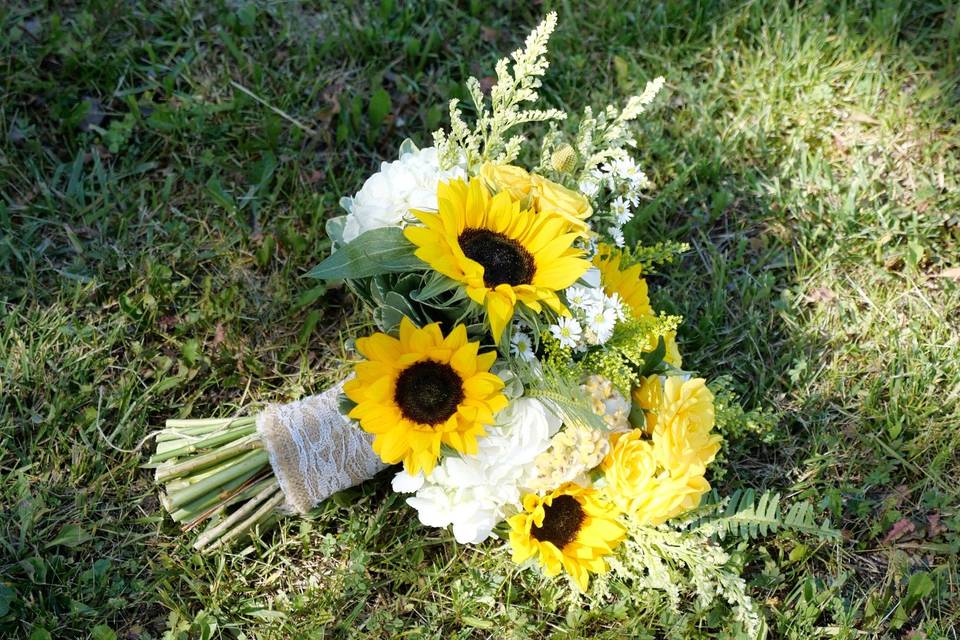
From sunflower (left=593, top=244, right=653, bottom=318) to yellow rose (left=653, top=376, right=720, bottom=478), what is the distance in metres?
0.19

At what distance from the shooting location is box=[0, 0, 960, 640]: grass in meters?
2.23

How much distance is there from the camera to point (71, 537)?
7.25 feet

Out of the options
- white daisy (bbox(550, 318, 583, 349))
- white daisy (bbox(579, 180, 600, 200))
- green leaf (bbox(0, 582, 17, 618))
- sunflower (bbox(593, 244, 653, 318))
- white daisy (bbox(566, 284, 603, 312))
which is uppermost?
white daisy (bbox(579, 180, 600, 200))

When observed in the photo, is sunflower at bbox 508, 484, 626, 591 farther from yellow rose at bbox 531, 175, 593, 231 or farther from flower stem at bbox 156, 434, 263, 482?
flower stem at bbox 156, 434, 263, 482

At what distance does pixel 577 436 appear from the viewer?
191 centimetres

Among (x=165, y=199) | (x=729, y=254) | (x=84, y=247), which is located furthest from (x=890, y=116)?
(x=84, y=247)

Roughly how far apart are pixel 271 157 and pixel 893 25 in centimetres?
202

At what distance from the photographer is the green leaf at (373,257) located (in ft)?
5.96

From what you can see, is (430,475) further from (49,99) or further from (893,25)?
(893,25)

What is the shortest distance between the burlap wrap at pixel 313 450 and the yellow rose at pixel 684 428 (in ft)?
2.36

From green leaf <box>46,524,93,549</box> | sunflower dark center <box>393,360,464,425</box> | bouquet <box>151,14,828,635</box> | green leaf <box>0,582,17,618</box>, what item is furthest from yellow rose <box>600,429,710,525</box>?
green leaf <box>0,582,17,618</box>

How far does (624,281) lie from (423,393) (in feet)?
1.76

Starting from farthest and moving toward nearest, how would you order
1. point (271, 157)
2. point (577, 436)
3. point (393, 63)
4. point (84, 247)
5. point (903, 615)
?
1. point (393, 63)
2. point (271, 157)
3. point (84, 247)
4. point (903, 615)
5. point (577, 436)

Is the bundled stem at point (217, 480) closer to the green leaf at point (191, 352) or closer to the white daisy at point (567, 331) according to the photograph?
the green leaf at point (191, 352)
